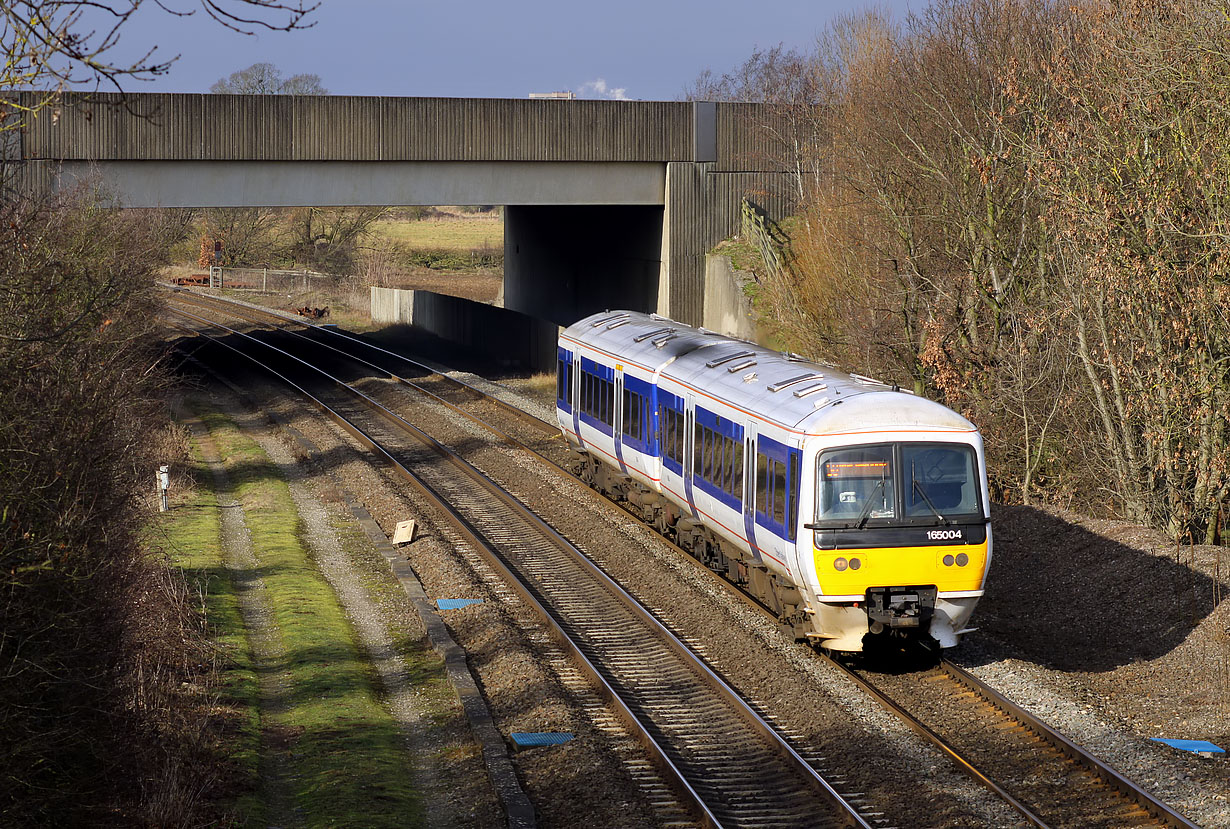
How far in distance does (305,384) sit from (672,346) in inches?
868

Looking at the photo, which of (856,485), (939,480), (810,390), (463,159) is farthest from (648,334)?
(463,159)

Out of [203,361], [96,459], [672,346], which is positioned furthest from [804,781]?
[203,361]

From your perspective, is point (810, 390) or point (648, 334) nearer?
point (810, 390)

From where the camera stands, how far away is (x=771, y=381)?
1576 centimetres

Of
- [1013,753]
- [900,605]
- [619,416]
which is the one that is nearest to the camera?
[1013,753]

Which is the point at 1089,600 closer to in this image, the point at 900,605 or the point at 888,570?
the point at 900,605

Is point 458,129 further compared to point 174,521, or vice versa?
point 458,129

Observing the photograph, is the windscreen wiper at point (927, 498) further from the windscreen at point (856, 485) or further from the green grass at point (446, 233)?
the green grass at point (446, 233)

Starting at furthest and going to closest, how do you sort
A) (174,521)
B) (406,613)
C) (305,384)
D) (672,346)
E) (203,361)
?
1. (203,361)
2. (305,384)
3. (174,521)
4. (672,346)
5. (406,613)

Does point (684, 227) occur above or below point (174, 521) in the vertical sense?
above

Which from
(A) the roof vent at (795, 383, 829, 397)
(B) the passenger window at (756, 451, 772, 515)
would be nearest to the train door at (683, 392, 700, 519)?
(B) the passenger window at (756, 451, 772, 515)

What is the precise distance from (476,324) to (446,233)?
189ft

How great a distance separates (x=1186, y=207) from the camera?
56.9 feet

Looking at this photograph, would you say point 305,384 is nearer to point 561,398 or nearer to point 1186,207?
point 561,398
